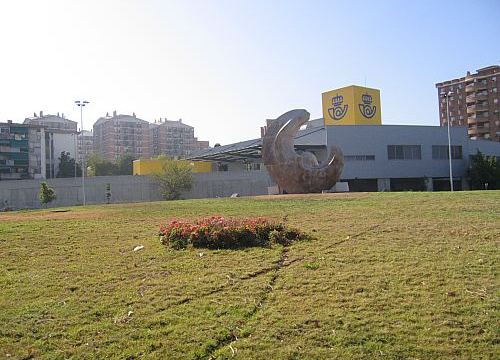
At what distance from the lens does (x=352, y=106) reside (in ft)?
195

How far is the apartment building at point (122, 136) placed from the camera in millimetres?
103688

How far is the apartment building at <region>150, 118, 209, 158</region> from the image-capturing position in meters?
110

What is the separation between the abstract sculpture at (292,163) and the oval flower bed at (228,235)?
54.4 ft

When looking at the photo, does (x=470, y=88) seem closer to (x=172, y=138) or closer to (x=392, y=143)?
(x=392, y=143)

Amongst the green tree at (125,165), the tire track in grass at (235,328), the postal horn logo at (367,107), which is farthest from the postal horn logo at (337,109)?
the tire track in grass at (235,328)

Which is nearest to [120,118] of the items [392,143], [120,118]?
[120,118]

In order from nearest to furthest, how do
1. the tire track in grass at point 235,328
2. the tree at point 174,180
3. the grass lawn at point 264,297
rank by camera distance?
the tire track in grass at point 235,328 → the grass lawn at point 264,297 → the tree at point 174,180

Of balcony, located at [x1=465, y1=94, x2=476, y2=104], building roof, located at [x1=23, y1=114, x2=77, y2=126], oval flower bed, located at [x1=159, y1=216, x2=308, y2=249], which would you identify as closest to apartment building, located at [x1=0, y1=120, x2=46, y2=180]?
building roof, located at [x1=23, y1=114, x2=77, y2=126]

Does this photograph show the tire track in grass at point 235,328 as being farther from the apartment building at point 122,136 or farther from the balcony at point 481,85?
the apartment building at point 122,136

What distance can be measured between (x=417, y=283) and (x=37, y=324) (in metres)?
5.03

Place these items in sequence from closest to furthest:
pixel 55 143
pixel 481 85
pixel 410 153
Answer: pixel 410 153, pixel 481 85, pixel 55 143

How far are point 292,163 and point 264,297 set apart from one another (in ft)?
68.5

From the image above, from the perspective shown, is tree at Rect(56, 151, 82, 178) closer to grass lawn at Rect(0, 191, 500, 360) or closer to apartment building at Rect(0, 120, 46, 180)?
apartment building at Rect(0, 120, 46, 180)

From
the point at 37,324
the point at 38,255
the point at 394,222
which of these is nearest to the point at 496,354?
the point at 37,324
